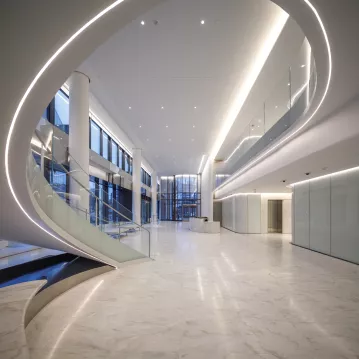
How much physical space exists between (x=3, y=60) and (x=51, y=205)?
12.4 ft

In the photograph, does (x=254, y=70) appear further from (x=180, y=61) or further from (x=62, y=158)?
(x=62, y=158)

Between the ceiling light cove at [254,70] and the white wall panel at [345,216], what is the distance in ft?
15.8

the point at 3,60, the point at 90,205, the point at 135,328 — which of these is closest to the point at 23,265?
the point at 90,205

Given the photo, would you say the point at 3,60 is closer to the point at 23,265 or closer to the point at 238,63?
the point at 23,265

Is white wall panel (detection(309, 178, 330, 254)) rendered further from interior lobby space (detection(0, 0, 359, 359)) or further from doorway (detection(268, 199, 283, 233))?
doorway (detection(268, 199, 283, 233))

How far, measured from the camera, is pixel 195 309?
4.79 metres

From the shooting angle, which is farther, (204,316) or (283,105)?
(283,105)

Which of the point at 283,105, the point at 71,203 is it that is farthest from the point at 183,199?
the point at 71,203

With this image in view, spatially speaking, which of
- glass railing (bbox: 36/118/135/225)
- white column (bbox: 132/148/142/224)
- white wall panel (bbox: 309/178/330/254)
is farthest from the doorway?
glass railing (bbox: 36/118/135/225)

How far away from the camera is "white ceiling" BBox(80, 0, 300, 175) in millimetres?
6406

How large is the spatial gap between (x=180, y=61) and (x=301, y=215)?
31.1ft

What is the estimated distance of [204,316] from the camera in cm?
447

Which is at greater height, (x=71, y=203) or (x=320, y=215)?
(x=71, y=203)

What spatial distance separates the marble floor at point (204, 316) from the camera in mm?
3445
